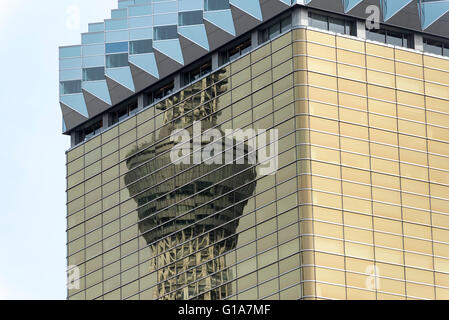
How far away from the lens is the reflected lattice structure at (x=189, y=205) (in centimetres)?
16012

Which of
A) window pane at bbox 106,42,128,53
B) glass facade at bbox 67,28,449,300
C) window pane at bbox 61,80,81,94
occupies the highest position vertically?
window pane at bbox 106,42,128,53

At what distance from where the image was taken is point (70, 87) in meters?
186

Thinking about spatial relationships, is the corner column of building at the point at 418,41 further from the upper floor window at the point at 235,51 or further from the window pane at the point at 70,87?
the window pane at the point at 70,87

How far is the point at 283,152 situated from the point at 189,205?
1836cm

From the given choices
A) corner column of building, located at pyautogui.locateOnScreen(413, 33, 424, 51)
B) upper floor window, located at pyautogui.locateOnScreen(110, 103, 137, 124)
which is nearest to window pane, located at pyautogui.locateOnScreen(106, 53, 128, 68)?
upper floor window, located at pyautogui.locateOnScreen(110, 103, 137, 124)

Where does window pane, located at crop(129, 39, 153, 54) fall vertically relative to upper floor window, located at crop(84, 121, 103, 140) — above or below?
above

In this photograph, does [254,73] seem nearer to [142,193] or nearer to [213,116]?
→ [213,116]

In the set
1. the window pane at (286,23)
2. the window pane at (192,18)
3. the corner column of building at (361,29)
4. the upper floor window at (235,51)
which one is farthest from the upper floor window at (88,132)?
the corner column of building at (361,29)

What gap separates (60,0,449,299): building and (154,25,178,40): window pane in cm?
18

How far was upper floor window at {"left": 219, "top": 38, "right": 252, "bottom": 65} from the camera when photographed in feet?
536

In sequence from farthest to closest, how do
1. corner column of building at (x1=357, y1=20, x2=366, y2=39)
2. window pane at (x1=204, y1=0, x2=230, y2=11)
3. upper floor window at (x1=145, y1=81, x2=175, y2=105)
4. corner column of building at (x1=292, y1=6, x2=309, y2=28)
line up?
upper floor window at (x1=145, y1=81, x2=175, y2=105), window pane at (x1=204, y1=0, x2=230, y2=11), corner column of building at (x1=357, y1=20, x2=366, y2=39), corner column of building at (x1=292, y1=6, x2=309, y2=28)

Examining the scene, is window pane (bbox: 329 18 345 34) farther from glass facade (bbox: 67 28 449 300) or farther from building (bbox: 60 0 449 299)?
glass facade (bbox: 67 28 449 300)

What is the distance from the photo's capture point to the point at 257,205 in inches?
6107

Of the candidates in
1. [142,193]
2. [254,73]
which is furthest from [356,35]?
[142,193]
